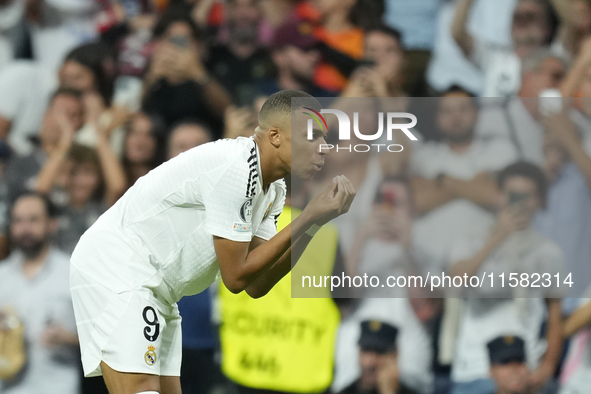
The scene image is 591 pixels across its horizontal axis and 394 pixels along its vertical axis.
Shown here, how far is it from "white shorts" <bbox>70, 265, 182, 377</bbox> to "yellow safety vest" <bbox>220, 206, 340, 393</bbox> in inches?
74.2

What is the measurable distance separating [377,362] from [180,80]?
2.72m

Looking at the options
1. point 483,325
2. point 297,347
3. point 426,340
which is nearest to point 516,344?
point 483,325

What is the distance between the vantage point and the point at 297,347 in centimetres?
522

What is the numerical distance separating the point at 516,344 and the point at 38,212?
367cm

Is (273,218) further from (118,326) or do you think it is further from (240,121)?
(240,121)

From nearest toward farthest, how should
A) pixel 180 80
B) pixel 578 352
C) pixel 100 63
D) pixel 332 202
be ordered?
pixel 332 202 → pixel 578 352 → pixel 180 80 → pixel 100 63

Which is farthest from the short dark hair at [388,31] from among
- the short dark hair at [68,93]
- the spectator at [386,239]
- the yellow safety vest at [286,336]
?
the short dark hair at [68,93]

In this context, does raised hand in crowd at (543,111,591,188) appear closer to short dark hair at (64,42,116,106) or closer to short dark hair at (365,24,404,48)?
short dark hair at (365,24,404,48)

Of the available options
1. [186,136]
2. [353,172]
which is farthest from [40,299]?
[353,172]

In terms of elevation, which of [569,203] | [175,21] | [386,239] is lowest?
[386,239]

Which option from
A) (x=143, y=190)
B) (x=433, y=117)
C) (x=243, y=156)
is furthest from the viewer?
(x=433, y=117)

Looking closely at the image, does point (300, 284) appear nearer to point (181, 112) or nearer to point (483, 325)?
point (483, 325)

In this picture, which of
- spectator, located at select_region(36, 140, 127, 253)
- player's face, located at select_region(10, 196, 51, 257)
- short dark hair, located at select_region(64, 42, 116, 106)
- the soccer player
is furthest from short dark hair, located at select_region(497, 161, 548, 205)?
player's face, located at select_region(10, 196, 51, 257)

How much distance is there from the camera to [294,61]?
6020mm
